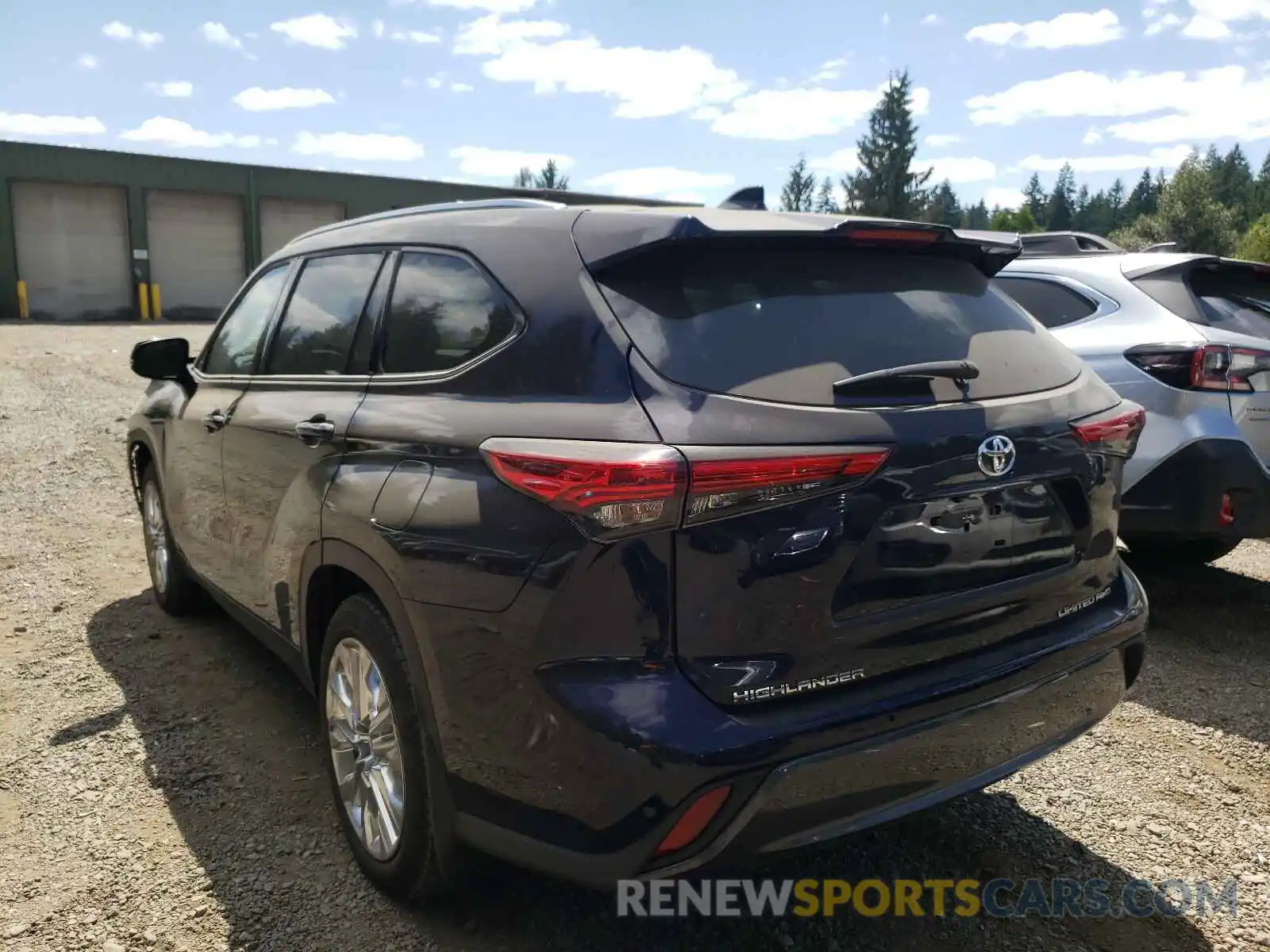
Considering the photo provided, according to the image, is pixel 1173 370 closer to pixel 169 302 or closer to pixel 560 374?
pixel 560 374

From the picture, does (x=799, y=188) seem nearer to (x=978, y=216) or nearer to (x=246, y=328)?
(x=978, y=216)

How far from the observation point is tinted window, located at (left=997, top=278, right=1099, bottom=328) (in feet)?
16.4

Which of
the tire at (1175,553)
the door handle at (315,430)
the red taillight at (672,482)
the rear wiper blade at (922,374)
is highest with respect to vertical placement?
the rear wiper blade at (922,374)

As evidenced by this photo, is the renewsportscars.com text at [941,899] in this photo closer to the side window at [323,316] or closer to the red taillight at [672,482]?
the red taillight at [672,482]

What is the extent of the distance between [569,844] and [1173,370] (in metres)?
3.71

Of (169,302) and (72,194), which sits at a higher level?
(72,194)

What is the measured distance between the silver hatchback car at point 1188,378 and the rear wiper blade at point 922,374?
2466mm

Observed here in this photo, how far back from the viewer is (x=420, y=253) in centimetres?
278

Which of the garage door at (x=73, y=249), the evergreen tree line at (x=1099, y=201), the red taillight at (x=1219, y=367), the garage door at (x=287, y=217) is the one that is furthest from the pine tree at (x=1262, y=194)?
the red taillight at (x=1219, y=367)

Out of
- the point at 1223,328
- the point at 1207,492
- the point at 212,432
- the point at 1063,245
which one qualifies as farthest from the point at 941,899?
the point at 1063,245

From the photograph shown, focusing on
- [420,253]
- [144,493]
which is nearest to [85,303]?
[144,493]

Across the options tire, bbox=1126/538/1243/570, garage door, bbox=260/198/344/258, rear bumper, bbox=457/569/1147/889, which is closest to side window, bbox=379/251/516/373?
rear bumper, bbox=457/569/1147/889

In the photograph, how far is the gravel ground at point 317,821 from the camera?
252 cm

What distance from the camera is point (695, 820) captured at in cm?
189
